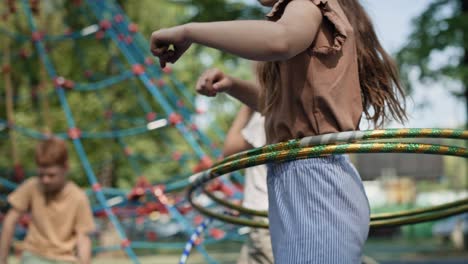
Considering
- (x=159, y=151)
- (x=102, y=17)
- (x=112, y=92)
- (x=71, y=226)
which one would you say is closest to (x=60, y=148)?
(x=71, y=226)

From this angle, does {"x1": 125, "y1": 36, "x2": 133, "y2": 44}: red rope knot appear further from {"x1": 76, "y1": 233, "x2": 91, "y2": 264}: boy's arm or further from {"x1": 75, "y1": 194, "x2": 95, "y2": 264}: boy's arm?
{"x1": 76, "y1": 233, "x2": 91, "y2": 264}: boy's arm

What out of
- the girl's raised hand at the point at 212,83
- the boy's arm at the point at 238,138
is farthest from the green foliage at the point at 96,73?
the girl's raised hand at the point at 212,83

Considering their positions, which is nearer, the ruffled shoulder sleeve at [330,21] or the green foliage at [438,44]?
the ruffled shoulder sleeve at [330,21]

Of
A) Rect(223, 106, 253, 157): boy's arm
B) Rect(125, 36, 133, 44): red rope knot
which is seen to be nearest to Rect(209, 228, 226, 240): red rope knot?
Rect(125, 36, 133, 44): red rope knot

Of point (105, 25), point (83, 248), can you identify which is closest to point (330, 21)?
point (83, 248)

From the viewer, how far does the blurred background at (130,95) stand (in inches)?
331

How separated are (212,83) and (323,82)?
20.7 inches

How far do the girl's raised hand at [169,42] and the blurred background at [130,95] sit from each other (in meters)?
5.01

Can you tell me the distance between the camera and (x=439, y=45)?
12266 mm

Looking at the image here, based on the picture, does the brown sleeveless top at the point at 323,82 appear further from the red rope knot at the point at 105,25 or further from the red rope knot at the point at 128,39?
the red rope knot at the point at 128,39

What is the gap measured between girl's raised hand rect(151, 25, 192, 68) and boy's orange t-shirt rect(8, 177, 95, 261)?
2.58 m

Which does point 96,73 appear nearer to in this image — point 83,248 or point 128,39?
point 128,39

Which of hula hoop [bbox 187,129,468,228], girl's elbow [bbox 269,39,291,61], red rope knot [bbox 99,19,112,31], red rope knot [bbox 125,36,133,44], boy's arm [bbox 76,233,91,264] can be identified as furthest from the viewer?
red rope knot [bbox 125,36,133,44]

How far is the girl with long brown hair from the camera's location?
167 centimetres
